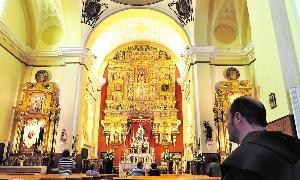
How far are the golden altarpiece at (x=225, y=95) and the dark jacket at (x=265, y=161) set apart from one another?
1016 centimetres

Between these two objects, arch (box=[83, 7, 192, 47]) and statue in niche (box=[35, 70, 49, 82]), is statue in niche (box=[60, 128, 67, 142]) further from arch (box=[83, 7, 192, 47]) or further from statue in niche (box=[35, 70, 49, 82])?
arch (box=[83, 7, 192, 47])

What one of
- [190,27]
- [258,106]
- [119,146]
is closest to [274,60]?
[258,106]

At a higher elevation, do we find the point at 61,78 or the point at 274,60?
the point at 61,78

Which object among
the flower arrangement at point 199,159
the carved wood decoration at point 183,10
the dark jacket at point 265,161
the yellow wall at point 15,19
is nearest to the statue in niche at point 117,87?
the yellow wall at point 15,19

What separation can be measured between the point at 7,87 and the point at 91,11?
5.02 metres

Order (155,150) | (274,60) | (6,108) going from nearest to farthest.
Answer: (274,60)
(6,108)
(155,150)

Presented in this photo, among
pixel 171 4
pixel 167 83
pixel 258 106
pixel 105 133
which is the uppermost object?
pixel 171 4

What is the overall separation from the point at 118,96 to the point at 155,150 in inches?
161

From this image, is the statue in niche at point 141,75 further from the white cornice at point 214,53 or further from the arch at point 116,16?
the white cornice at point 214,53

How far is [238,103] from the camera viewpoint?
155 centimetres

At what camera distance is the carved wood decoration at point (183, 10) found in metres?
12.5

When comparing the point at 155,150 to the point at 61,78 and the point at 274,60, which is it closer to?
the point at 61,78

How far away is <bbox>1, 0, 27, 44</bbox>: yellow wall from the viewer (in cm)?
1097

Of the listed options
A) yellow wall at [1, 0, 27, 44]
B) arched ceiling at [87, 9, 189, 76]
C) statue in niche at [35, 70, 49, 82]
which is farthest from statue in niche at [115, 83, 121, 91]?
yellow wall at [1, 0, 27, 44]
